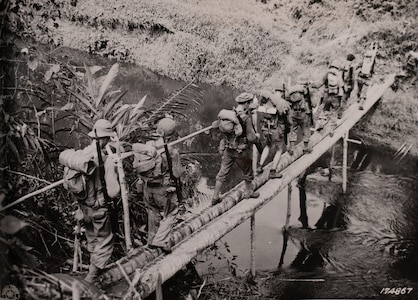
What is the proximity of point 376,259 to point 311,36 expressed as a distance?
6.41m

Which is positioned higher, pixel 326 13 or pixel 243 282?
pixel 326 13

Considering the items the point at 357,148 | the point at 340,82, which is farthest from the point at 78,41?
the point at 357,148

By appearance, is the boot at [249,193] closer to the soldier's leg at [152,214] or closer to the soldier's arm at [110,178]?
the soldier's leg at [152,214]

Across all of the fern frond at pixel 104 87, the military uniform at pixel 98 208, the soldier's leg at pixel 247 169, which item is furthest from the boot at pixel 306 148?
the military uniform at pixel 98 208

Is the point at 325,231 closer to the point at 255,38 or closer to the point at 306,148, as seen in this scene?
the point at 306,148

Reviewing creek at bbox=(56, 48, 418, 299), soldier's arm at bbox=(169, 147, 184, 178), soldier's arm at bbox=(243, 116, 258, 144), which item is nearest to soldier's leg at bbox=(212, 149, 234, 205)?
soldier's arm at bbox=(243, 116, 258, 144)

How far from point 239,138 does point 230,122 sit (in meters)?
0.30

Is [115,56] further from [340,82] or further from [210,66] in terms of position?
[340,82]

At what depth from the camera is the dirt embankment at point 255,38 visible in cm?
873

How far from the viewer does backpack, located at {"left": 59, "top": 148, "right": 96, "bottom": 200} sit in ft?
12.2

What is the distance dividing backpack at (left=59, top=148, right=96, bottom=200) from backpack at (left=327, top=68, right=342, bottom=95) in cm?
569

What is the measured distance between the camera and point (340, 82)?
860 centimetres

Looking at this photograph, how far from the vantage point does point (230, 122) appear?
17.8 ft

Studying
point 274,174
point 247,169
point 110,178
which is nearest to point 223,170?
point 247,169
